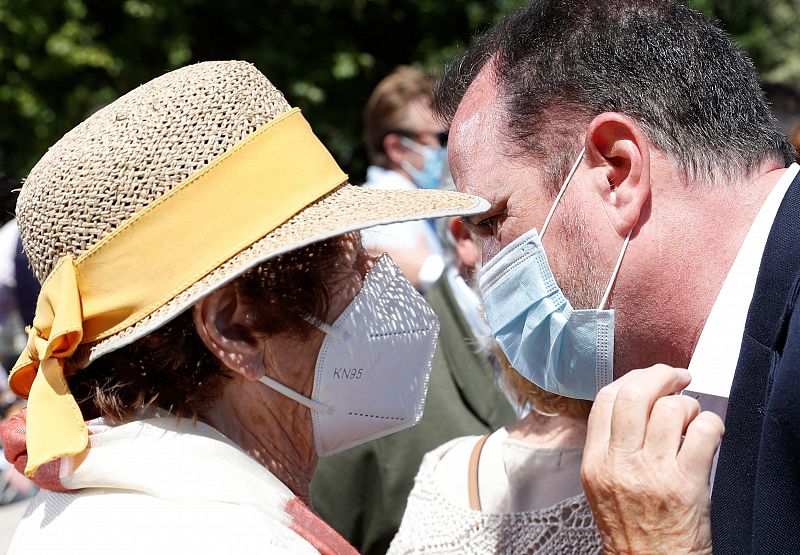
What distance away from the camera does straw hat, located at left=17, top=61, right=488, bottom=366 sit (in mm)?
1765

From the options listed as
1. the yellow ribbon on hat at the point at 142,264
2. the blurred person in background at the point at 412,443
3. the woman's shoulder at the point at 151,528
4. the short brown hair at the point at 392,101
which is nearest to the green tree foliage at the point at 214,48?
the short brown hair at the point at 392,101

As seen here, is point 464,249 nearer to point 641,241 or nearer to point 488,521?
point 488,521

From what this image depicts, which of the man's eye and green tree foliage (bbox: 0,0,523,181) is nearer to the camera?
the man's eye

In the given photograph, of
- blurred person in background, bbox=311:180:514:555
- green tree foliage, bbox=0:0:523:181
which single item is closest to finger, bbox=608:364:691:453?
blurred person in background, bbox=311:180:514:555

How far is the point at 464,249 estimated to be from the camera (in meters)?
3.92

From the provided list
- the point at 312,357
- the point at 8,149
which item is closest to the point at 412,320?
the point at 312,357

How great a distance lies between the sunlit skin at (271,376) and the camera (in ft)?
6.24

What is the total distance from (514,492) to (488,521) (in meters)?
0.11

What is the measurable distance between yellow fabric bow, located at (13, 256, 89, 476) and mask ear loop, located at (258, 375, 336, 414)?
1.25ft

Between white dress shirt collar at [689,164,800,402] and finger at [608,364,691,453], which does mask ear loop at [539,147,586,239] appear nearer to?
white dress shirt collar at [689,164,800,402]

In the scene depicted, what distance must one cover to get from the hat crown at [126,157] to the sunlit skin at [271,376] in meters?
0.25

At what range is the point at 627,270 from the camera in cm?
217

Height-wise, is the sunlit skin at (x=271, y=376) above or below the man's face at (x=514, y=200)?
below

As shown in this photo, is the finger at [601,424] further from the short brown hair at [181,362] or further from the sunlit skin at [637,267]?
the short brown hair at [181,362]
